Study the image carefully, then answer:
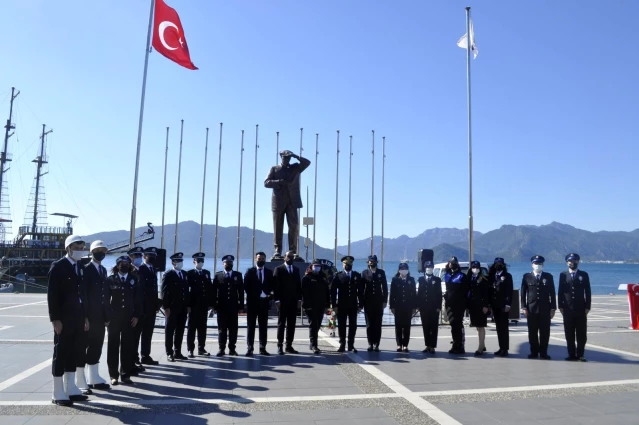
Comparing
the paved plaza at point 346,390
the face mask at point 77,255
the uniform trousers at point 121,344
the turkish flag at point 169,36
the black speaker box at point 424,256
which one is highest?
the turkish flag at point 169,36

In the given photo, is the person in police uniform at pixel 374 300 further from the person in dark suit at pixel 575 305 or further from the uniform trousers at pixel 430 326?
the person in dark suit at pixel 575 305

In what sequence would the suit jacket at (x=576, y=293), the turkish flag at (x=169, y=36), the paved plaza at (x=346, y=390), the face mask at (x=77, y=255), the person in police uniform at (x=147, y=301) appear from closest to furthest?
the paved plaza at (x=346, y=390) < the face mask at (x=77, y=255) < the person in police uniform at (x=147, y=301) < the suit jacket at (x=576, y=293) < the turkish flag at (x=169, y=36)

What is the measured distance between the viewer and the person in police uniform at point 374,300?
10242 millimetres

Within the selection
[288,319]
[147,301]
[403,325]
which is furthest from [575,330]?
[147,301]

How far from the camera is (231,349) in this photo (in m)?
9.83

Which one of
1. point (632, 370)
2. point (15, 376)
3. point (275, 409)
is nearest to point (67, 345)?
point (15, 376)

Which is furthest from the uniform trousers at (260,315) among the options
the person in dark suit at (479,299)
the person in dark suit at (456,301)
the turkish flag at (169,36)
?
the turkish flag at (169,36)

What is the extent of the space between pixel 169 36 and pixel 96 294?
10.6 m

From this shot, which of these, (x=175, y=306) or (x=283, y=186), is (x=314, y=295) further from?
(x=283, y=186)

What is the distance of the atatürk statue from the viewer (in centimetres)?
1530

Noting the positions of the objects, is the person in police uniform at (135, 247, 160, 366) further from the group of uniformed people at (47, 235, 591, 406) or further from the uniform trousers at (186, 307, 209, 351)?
the uniform trousers at (186, 307, 209, 351)

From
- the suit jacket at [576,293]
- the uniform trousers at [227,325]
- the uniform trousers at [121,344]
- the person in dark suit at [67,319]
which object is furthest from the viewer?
the uniform trousers at [227,325]

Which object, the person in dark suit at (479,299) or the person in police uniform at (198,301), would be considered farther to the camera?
the person in dark suit at (479,299)

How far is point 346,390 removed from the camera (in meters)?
6.78
